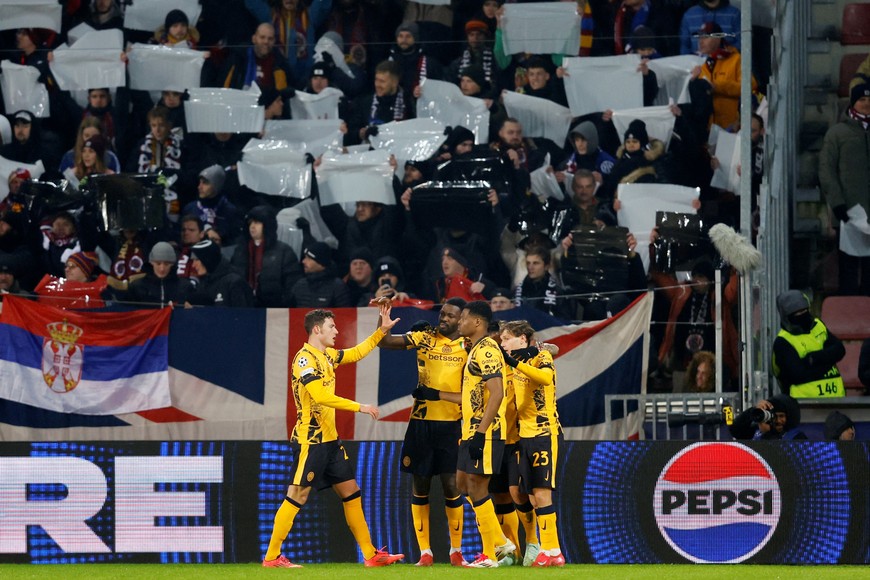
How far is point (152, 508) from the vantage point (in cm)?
1024

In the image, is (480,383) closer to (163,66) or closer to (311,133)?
(311,133)

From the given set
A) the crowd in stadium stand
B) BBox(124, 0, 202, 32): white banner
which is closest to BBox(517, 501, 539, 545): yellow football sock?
the crowd in stadium stand

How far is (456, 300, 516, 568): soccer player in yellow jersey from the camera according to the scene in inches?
359

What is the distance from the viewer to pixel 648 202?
14.1 m

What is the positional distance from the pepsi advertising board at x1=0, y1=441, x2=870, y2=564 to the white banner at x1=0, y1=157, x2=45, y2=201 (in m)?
5.93

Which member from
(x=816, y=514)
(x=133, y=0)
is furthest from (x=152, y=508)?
(x=133, y=0)

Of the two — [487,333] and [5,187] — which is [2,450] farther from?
[5,187]

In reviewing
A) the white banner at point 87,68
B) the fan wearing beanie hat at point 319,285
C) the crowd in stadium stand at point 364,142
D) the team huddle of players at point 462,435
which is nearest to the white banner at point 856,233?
the crowd in stadium stand at point 364,142

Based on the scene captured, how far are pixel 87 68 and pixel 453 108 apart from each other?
4.23 meters

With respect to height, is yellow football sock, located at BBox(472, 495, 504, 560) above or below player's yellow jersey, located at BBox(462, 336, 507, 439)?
below

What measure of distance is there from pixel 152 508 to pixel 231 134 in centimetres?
653

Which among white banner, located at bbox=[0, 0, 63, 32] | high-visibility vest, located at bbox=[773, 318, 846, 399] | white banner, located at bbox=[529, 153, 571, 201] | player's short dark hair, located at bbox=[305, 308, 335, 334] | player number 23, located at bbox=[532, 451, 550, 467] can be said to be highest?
white banner, located at bbox=[0, 0, 63, 32]

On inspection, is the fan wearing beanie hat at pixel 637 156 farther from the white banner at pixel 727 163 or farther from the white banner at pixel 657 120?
the white banner at pixel 727 163

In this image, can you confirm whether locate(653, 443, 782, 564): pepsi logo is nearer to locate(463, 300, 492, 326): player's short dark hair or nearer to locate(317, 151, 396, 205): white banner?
locate(463, 300, 492, 326): player's short dark hair
